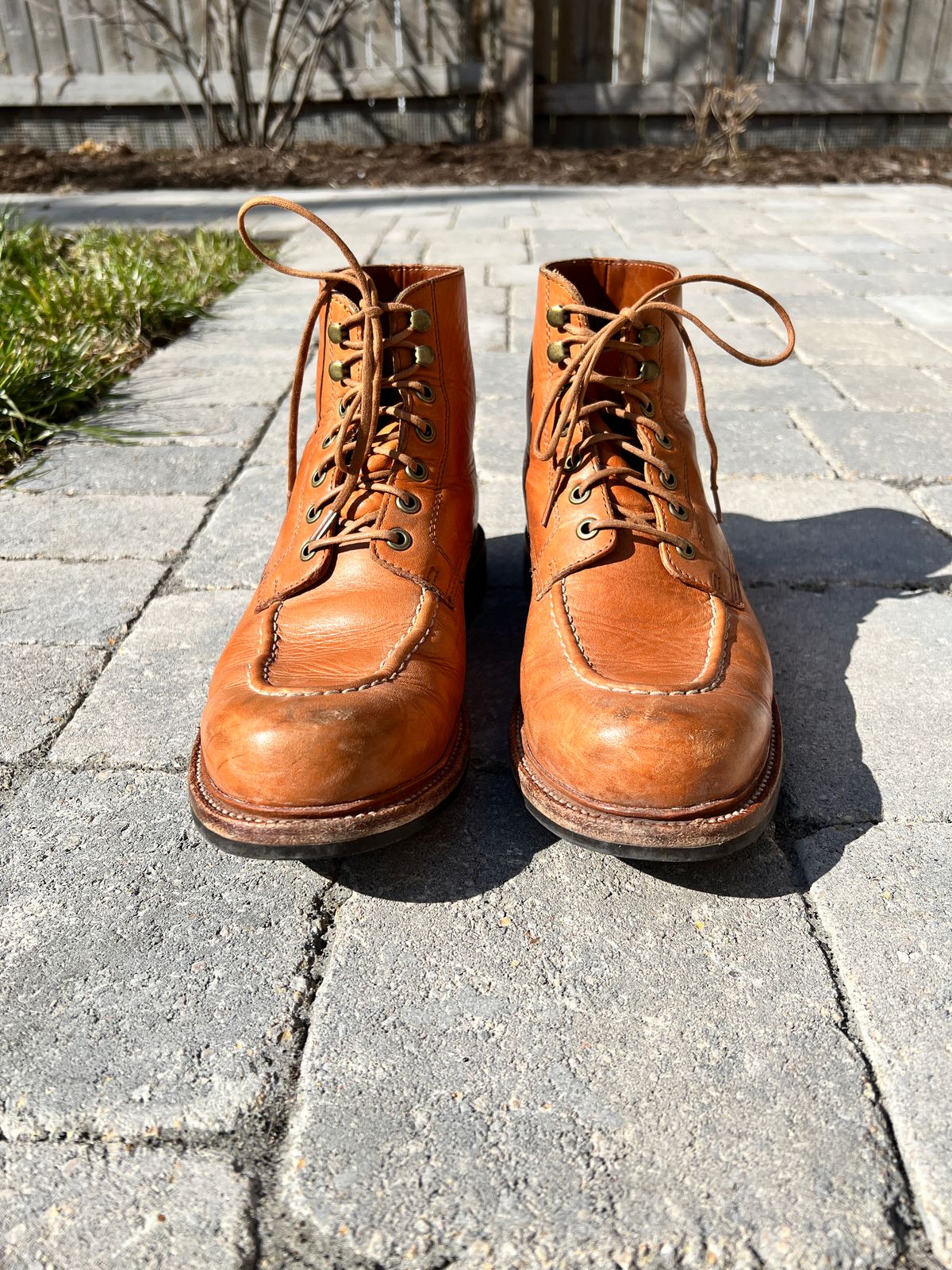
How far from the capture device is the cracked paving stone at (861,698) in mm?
1355

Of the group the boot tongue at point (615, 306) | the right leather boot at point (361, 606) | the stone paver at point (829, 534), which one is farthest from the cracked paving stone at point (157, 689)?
Answer: the stone paver at point (829, 534)

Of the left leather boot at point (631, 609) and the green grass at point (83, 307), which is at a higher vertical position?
the left leather boot at point (631, 609)

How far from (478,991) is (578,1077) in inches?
5.8

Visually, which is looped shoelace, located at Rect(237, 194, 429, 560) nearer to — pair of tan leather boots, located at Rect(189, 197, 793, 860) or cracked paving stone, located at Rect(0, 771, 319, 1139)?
pair of tan leather boots, located at Rect(189, 197, 793, 860)

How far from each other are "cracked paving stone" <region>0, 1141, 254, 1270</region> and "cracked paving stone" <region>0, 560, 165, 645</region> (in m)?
1.04

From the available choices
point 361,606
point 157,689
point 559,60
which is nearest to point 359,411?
point 361,606

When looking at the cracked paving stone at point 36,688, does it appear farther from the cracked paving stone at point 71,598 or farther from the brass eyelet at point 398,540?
the brass eyelet at point 398,540

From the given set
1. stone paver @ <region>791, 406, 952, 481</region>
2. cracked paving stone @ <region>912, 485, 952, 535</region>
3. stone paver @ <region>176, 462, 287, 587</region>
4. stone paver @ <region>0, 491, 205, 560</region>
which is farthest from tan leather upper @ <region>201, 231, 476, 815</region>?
stone paver @ <region>791, 406, 952, 481</region>

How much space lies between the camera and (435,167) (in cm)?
699

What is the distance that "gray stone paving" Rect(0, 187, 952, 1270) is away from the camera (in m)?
0.86

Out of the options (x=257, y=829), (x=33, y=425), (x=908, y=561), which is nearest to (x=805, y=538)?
(x=908, y=561)

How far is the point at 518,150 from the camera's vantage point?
743 centimetres

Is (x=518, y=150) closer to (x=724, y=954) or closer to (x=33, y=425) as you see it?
(x=33, y=425)

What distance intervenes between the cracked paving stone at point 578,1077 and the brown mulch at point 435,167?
6.28 meters
